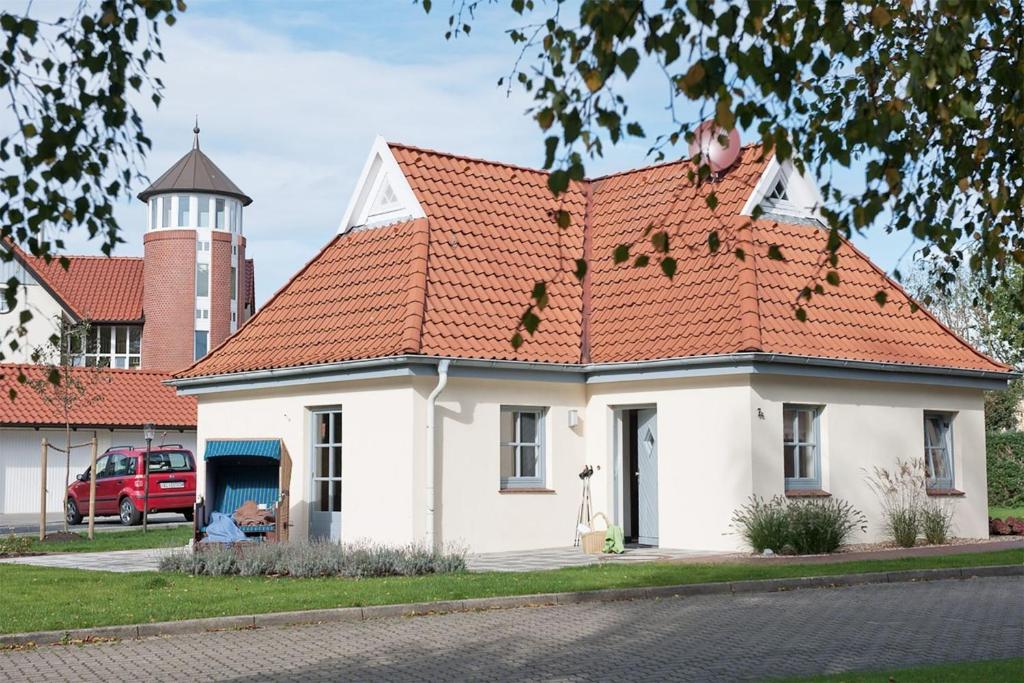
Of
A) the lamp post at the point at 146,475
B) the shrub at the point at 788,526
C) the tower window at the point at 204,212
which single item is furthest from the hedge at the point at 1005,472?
the tower window at the point at 204,212

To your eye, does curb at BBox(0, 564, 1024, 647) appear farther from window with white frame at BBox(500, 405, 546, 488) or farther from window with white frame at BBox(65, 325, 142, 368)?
window with white frame at BBox(65, 325, 142, 368)

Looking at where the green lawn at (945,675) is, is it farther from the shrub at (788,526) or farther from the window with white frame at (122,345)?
the window with white frame at (122,345)

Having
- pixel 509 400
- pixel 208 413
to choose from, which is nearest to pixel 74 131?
pixel 509 400

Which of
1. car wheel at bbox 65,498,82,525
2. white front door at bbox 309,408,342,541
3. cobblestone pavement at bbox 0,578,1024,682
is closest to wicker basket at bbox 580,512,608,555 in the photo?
white front door at bbox 309,408,342,541

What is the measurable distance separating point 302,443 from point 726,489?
6.84 m

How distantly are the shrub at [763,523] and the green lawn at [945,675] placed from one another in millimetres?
9608

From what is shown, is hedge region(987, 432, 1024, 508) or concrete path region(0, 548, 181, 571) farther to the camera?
hedge region(987, 432, 1024, 508)

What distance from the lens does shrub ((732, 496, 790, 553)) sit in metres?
19.6

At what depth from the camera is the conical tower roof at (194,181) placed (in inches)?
2520

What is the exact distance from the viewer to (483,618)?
44.0 feet

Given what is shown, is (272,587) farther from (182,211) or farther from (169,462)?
(182,211)

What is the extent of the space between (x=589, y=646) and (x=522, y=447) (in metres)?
10.2

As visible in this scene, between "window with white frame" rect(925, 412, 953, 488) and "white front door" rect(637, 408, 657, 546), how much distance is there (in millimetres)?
5358

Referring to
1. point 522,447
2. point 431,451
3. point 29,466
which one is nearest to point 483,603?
point 431,451
